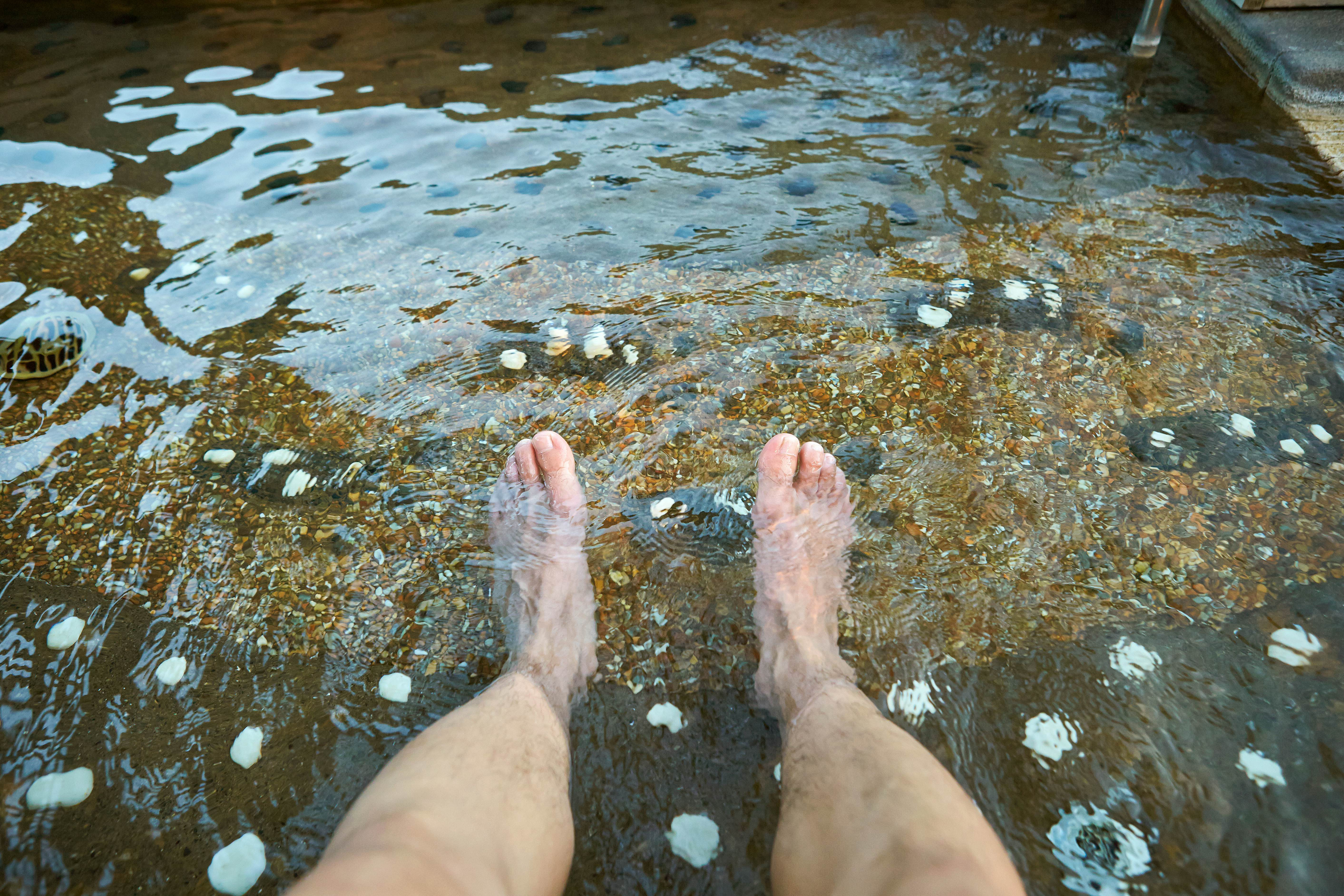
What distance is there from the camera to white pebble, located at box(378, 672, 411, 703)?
5.71ft

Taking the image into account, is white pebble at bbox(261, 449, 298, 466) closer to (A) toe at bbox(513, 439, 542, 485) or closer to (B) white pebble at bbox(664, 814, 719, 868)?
(A) toe at bbox(513, 439, 542, 485)

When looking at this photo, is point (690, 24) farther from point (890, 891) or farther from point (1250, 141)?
point (890, 891)

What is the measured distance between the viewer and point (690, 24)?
3996 millimetres

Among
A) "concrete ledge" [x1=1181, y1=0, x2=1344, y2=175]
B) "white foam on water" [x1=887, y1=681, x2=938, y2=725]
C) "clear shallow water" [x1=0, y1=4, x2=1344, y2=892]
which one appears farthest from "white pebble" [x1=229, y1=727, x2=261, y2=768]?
"concrete ledge" [x1=1181, y1=0, x2=1344, y2=175]

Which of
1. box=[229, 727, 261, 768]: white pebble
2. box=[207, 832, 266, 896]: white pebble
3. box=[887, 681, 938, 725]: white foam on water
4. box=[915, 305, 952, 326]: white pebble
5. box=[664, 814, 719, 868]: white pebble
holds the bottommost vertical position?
box=[664, 814, 719, 868]: white pebble

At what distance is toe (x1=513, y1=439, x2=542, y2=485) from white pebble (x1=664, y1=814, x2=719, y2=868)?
3.09 ft

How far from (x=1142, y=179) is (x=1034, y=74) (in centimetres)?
92

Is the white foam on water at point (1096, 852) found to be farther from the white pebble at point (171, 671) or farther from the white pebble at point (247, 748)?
the white pebble at point (171, 671)

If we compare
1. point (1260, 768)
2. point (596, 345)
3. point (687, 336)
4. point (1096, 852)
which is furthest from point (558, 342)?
point (1260, 768)

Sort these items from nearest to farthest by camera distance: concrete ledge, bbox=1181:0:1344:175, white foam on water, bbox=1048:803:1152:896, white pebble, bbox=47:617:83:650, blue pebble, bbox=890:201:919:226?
white foam on water, bbox=1048:803:1152:896 < white pebble, bbox=47:617:83:650 < blue pebble, bbox=890:201:919:226 < concrete ledge, bbox=1181:0:1344:175

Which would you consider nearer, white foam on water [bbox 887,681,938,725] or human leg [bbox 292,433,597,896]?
human leg [bbox 292,433,597,896]

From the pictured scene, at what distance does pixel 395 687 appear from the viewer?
1.75 m

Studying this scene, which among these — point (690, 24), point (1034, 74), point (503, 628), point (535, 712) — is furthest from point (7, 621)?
point (1034, 74)

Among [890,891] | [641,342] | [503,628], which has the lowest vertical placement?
[503,628]
